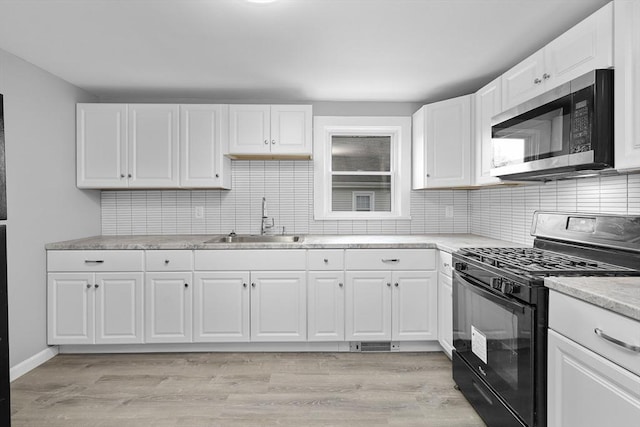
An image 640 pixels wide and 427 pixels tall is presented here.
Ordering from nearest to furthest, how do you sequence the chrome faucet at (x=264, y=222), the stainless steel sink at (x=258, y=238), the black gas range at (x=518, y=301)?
the black gas range at (x=518, y=301) < the stainless steel sink at (x=258, y=238) < the chrome faucet at (x=264, y=222)

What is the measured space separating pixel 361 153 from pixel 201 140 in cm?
155

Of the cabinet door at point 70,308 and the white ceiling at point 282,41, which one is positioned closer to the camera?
the white ceiling at point 282,41

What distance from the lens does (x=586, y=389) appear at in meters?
1.38

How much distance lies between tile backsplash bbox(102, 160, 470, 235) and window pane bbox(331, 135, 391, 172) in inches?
12.9

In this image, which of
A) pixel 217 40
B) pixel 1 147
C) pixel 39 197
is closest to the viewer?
pixel 1 147

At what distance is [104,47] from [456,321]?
294 cm

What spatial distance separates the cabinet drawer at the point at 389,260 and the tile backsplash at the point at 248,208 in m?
0.72

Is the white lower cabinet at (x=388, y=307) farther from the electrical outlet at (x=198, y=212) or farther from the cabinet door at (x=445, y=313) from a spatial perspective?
the electrical outlet at (x=198, y=212)

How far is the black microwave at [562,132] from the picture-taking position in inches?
64.8

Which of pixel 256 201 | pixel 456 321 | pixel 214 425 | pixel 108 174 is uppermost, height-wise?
pixel 108 174

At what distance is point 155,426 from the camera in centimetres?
204

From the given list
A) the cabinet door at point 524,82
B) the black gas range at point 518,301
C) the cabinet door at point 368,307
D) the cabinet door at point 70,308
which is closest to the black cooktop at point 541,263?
the black gas range at point 518,301

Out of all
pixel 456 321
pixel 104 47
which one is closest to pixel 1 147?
pixel 104 47

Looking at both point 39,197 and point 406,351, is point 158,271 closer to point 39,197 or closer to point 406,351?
point 39,197
